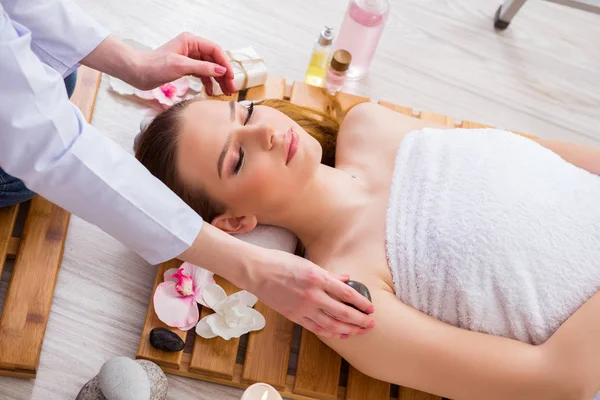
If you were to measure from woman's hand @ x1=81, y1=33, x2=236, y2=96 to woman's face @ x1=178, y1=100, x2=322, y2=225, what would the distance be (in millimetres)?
100

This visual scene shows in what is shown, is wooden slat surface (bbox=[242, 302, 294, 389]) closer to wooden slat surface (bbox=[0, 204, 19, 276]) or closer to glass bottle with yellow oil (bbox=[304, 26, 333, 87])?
wooden slat surface (bbox=[0, 204, 19, 276])

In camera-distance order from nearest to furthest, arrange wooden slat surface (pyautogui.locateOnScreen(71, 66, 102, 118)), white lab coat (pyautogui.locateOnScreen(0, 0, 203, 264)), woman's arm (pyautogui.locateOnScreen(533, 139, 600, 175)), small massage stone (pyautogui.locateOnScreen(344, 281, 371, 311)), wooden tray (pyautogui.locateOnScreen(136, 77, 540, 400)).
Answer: white lab coat (pyautogui.locateOnScreen(0, 0, 203, 264))
small massage stone (pyautogui.locateOnScreen(344, 281, 371, 311))
wooden tray (pyautogui.locateOnScreen(136, 77, 540, 400))
woman's arm (pyautogui.locateOnScreen(533, 139, 600, 175))
wooden slat surface (pyautogui.locateOnScreen(71, 66, 102, 118))

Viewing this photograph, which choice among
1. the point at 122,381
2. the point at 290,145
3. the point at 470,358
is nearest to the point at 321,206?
the point at 290,145

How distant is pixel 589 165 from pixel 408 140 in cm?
51

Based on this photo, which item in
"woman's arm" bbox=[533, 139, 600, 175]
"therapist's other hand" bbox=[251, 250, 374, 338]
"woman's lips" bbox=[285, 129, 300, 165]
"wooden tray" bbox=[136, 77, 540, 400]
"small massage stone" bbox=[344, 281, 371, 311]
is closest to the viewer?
"therapist's other hand" bbox=[251, 250, 374, 338]

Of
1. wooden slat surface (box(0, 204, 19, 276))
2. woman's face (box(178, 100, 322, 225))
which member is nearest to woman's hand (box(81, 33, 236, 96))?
woman's face (box(178, 100, 322, 225))

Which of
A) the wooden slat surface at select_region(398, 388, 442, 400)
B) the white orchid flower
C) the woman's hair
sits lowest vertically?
the wooden slat surface at select_region(398, 388, 442, 400)

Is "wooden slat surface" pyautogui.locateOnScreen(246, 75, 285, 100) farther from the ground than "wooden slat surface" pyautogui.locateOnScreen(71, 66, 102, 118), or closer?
farther from the ground

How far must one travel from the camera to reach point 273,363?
5.48ft

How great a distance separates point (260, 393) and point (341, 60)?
1.17 m

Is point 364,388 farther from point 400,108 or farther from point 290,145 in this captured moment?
point 400,108

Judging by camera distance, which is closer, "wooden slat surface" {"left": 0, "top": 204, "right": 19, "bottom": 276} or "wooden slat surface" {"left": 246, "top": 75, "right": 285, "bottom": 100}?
"wooden slat surface" {"left": 0, "top": 204, "right": 19, "bottom": 276}

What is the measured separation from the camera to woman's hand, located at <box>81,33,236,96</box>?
162 cm

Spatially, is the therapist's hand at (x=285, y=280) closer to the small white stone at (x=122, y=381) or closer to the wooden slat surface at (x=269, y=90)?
the small white stone at (x=122, y=381)
